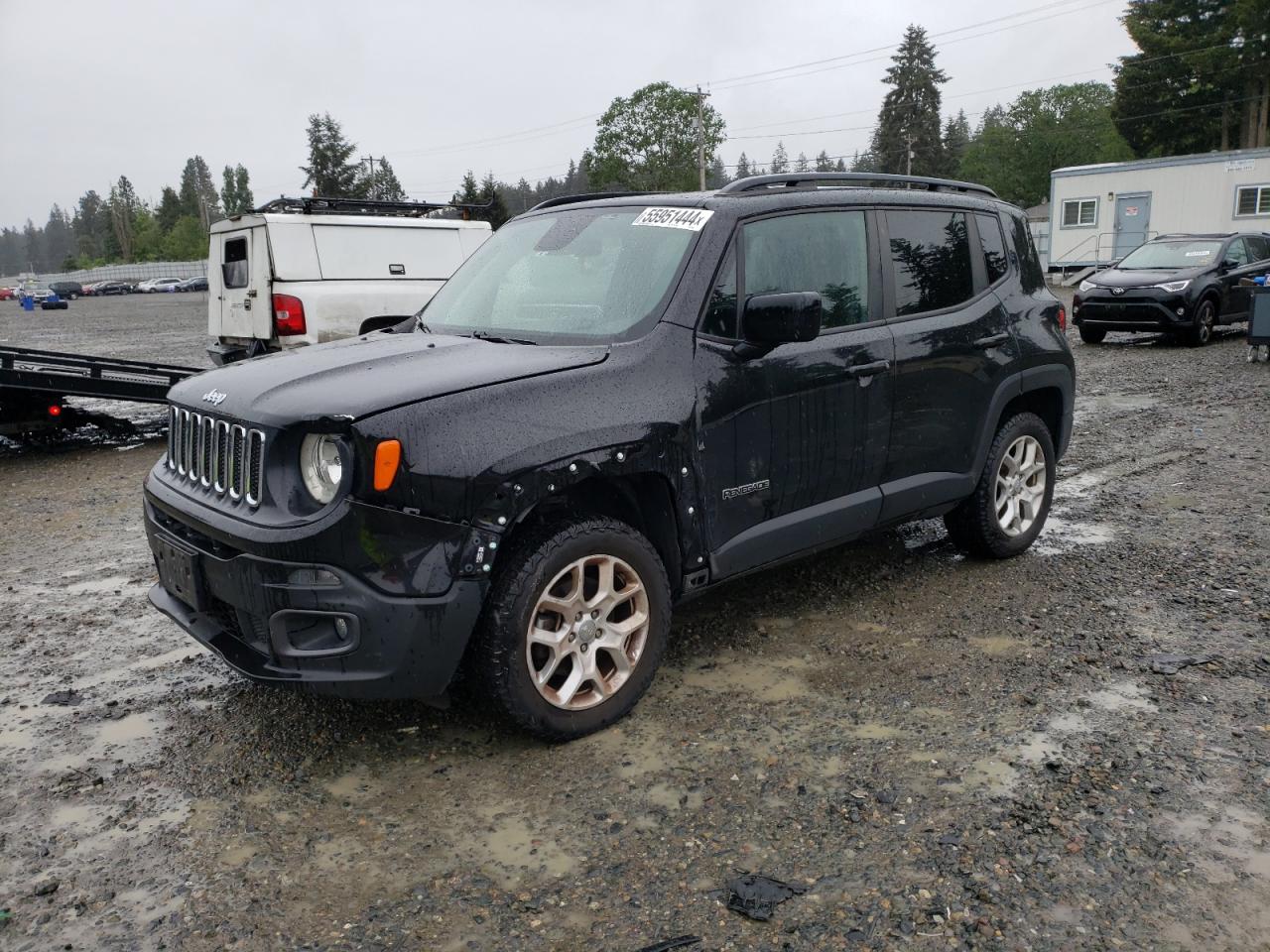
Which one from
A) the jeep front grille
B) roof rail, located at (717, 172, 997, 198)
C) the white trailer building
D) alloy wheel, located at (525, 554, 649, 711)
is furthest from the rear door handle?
the white trailer building

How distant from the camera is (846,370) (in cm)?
421

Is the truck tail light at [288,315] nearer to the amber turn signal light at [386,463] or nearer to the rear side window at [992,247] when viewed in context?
the rear side window at [992,247]

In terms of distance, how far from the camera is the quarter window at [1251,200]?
28125 mm

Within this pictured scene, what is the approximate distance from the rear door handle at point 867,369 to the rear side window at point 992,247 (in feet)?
3.71

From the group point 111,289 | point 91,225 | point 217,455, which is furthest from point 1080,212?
point 91,225

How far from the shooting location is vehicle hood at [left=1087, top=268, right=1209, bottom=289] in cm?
1524

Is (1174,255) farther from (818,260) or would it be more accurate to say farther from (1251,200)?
(1251,200)

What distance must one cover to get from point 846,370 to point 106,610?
383 centimetres

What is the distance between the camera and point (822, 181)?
14.5ft

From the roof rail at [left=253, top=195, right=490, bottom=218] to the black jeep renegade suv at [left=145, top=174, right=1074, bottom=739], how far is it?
723 cm

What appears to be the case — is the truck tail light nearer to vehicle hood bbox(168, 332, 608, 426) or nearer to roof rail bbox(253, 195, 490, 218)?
roof rail bbox(253, 195, 490, 218)

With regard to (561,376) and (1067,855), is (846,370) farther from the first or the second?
(1067,855)

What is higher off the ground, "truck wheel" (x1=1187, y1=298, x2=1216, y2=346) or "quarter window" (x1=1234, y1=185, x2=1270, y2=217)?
"quarter window" (x1=1234, y1=185, x2=1270, y2=217)

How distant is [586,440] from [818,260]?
1514mm
